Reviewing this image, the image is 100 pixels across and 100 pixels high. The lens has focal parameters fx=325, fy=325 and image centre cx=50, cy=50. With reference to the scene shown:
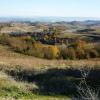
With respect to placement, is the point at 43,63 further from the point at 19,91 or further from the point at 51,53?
the point at 51,53

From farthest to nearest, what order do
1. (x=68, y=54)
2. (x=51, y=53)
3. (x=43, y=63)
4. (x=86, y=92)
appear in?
(x=51, y=53)
(x=68, y=54)
(x=43, y=63)
(x=86, y=92)

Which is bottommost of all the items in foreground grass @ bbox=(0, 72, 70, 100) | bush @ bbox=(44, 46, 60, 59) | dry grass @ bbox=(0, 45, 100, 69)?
bush @ bbox=(44, 46, 60, 59)

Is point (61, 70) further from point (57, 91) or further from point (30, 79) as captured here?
point (57, 91)

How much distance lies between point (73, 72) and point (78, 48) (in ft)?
141

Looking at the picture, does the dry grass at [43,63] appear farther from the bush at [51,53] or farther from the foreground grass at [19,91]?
the bush at [51,53]

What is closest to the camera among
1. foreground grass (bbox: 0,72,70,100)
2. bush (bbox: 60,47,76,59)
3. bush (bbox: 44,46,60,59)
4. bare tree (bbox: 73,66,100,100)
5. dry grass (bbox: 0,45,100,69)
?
bare tree (bbox: 73,66,100,100)

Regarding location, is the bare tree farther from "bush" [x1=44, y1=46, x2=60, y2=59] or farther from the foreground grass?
"bush" [x1=44, y1=46, x2=60, y2=59]

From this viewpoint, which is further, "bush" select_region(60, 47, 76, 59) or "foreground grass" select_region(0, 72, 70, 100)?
"bush" select_region(60, 47, 76, 59)

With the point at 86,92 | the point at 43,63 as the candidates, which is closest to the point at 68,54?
the point at 43,63

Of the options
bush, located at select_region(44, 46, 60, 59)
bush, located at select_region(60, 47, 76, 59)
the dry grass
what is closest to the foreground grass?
the dry grass

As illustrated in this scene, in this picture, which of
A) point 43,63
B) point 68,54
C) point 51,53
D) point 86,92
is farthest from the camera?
point 51,53

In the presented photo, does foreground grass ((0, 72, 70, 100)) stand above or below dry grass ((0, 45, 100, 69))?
above

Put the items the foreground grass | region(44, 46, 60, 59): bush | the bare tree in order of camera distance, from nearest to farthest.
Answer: the bare tree < the foreground grass < region(44, 46, 60, 59): bush

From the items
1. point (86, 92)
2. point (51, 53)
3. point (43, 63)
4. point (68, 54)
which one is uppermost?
point (86, 92)
